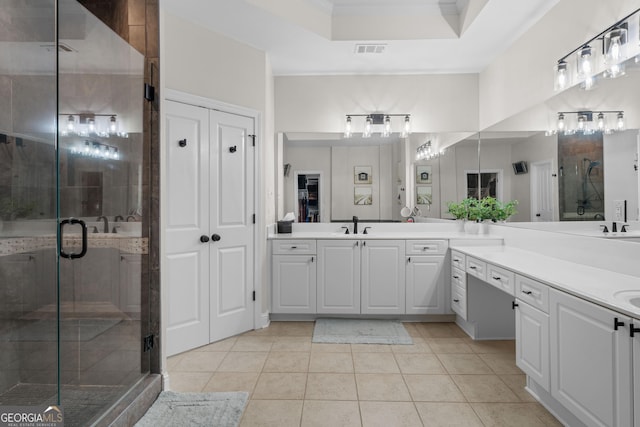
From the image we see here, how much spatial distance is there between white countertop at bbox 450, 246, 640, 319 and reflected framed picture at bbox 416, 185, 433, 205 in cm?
112

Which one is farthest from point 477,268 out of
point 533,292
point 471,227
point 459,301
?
point 471,227

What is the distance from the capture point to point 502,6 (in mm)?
2670

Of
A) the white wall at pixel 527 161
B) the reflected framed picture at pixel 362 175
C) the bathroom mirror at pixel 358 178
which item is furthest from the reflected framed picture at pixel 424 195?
the white wall at pixel 527 161

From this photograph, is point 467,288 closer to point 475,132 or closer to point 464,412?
point 464,412

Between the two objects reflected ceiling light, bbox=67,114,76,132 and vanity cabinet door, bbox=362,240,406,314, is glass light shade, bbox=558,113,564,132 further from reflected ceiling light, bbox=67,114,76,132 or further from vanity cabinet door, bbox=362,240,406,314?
reflected ceiling light, bbox=67,114,76,132

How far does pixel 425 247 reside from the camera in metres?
3.38

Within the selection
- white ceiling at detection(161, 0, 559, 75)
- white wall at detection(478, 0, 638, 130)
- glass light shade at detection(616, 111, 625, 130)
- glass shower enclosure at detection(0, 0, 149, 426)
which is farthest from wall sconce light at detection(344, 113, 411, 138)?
glass shower enclosure at detection(0, 0, 149, 426)

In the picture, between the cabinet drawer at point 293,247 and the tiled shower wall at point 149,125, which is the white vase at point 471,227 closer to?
the cabinet drawer at point 293,247

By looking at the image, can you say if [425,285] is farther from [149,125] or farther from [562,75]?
[149,125]

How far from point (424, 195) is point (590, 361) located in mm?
2554

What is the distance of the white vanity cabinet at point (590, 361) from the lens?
4.50 feet

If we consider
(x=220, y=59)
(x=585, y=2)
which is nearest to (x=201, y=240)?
(x=220, y=59)

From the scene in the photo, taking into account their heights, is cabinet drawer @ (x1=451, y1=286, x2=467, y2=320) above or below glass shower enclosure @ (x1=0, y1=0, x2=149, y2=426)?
below

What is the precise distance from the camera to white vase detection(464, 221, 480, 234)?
3.68 m
